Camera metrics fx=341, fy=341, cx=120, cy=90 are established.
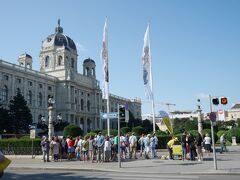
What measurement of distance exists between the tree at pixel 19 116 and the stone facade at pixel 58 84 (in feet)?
25.7

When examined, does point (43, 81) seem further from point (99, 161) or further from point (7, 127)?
point (99, 161)

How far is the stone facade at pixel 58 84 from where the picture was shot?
78562mm

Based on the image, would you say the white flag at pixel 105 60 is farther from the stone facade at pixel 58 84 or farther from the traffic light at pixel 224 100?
the stone facade at pixel 58 84

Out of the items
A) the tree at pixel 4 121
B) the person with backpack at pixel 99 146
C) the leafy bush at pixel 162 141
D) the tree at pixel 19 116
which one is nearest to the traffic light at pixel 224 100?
the person with backpack at pixel 99 146

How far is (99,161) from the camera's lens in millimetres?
22547

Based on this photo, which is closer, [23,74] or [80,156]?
[80,156]

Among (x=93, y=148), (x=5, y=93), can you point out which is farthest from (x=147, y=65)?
(x=5, y=93)

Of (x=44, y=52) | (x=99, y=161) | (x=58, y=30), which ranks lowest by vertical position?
(x=99, y=161)

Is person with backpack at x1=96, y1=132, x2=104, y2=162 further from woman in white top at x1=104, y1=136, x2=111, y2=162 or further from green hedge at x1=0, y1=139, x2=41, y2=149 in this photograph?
green hedge at x1=0, y1=139, x2=41, y2=149

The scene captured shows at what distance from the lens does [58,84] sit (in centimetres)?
9581

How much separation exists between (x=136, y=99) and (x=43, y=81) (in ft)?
214

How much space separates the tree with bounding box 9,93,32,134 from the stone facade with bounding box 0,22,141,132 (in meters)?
7.83

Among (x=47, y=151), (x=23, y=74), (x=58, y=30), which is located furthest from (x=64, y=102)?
(x=47, y=151)

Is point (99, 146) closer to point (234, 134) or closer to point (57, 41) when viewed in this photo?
point (234, 134)
